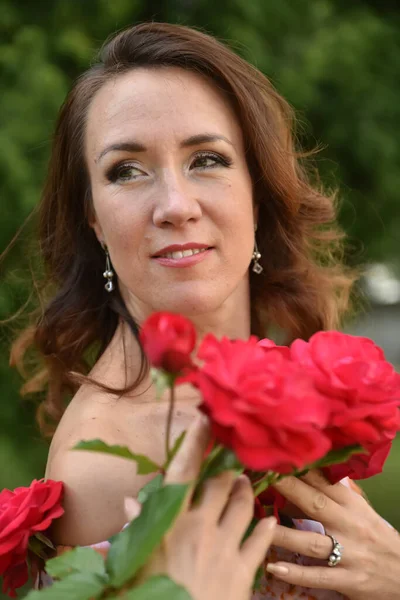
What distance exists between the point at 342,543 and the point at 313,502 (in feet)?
0.46

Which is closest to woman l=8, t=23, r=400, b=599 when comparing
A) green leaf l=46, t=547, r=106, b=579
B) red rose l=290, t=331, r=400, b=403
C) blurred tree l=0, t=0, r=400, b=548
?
red rose l=290, t=331, r=400, b=403

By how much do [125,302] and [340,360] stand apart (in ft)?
3.57

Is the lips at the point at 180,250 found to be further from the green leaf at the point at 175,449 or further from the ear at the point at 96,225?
the green leaf at the point at 175,449

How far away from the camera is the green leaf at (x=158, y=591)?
1.20 m

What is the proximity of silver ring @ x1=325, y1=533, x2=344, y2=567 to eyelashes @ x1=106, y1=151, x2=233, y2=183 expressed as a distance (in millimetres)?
884

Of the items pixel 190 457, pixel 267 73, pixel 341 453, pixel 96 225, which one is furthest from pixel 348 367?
pixel 267 73

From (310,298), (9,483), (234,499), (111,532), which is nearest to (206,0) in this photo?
(310,298)

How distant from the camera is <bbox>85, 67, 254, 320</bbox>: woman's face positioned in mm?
2004

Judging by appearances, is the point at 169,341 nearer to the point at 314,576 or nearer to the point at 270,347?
the point at 270,347

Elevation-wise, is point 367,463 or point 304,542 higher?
point 367,463

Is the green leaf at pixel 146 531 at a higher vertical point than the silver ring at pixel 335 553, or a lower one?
higher

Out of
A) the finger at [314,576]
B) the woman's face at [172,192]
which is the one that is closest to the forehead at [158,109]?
the woman's face at [172,192]

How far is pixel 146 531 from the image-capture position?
4.15ft

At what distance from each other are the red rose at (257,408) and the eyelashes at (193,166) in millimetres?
860
